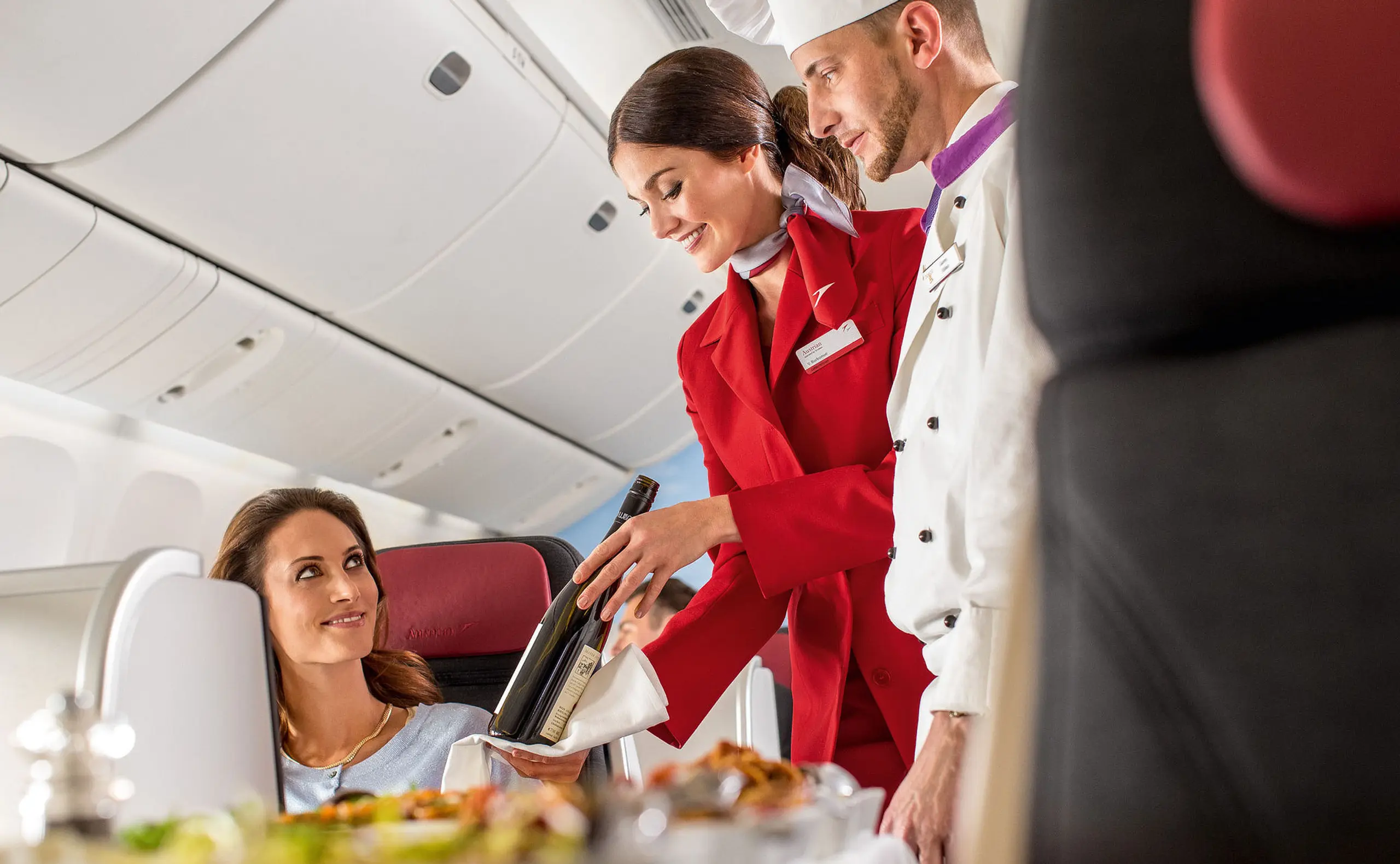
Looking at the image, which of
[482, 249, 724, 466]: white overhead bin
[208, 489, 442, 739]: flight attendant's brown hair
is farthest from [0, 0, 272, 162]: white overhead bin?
[482, 249, 724, 466]: white overhead bin

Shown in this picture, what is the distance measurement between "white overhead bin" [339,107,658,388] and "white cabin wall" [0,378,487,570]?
3.15 ft

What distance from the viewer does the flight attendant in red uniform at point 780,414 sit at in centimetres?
154

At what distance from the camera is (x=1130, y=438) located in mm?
540

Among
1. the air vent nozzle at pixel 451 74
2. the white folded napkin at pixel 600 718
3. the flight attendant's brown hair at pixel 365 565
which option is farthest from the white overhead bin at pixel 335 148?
the white folded napkin at pixel 600 718

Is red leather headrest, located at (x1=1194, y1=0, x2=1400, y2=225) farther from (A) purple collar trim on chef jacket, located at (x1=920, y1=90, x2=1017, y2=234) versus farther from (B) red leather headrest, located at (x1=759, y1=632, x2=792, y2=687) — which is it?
(B) red leather headrest, located at (x1=759, y1=632, x2=792, y2=687)

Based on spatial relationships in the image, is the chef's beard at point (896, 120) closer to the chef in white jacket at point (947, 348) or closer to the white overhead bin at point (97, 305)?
the chef in white jacket at point (947, 348)

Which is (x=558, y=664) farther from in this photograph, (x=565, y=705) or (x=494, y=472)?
(x=494, y=472)

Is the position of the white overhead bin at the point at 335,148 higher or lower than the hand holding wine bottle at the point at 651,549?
higher

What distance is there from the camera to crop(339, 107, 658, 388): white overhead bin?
424cm

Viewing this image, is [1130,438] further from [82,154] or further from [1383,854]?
[82,154]

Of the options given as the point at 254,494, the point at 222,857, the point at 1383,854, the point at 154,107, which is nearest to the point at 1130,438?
the point at 1383,854

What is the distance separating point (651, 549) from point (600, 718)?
0.96 ft

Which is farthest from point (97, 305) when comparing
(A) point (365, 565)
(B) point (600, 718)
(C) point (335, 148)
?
(B) point (600, 718)

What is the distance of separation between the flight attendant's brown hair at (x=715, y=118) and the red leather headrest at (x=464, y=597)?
3.49 feet
